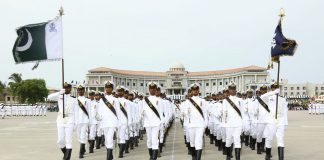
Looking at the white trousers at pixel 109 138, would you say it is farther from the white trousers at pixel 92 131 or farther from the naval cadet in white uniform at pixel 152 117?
the white trousers at pixel 92 131

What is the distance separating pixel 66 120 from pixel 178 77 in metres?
Answer: 134

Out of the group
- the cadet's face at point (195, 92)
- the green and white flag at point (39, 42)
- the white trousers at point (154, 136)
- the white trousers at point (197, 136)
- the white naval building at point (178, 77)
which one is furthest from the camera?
the white naval building at point (178, 77)

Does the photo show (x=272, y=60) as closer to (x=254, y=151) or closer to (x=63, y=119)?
(x=254, y=151)

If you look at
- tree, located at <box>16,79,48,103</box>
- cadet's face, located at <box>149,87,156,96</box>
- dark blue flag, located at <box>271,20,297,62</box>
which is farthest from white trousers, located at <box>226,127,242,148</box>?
tree, located at <box>16,79,48,103</box>

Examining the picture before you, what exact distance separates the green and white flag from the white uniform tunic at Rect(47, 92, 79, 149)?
1155 mm

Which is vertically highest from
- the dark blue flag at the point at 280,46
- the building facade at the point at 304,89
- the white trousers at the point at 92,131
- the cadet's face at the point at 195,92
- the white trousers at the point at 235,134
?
the dark blue flag at the point at 280,46

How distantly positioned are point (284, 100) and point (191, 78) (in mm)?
135506

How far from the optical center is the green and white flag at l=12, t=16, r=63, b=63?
1058cm

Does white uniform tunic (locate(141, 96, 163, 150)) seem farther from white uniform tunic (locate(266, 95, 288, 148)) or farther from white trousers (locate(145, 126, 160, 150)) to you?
white uniform tunic (locate(266, 95, 288, 148))

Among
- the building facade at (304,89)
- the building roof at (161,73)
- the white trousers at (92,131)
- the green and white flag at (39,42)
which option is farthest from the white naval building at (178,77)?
the green and white flag at (39,42)

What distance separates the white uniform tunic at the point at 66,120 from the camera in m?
9.69

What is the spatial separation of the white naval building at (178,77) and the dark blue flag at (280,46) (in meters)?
121

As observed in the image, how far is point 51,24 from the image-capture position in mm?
10812

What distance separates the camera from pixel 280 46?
35.6 ft
